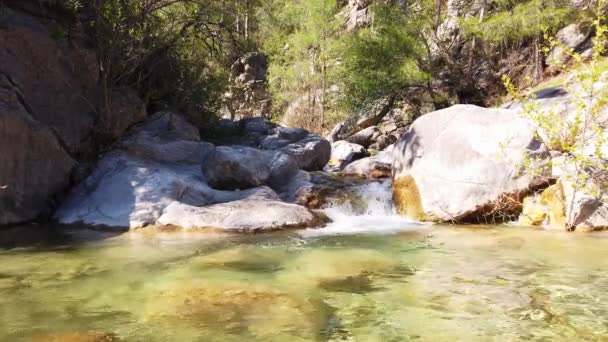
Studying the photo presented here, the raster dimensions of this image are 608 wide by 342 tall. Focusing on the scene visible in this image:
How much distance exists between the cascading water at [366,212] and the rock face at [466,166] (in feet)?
1.14

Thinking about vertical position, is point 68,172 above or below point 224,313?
above

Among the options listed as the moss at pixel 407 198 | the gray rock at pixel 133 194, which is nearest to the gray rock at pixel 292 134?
the gray rock at pixel 133 194

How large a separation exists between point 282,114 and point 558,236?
21855 mm

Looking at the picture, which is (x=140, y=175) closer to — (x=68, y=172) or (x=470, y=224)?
(x=68, y=172)

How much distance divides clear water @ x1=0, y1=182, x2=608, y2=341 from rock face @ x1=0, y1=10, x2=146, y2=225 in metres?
1.77

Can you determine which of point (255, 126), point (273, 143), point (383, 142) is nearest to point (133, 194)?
point (273, 143)

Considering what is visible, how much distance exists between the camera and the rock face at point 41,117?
29.2 feet

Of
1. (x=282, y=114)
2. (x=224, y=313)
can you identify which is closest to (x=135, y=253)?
(x=224, y=313)

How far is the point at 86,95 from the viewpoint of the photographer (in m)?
10.9

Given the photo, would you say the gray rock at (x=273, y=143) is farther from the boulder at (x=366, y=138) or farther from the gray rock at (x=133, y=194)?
the boulder at (x=366, y=138)

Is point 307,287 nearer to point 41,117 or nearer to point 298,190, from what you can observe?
point 298,190

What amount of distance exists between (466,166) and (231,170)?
14.4ft

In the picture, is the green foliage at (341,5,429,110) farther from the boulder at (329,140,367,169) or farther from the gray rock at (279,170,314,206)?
the gray rock at (279,170,314,206)

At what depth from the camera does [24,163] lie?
9031 mm
